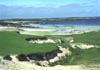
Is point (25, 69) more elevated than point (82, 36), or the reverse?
point (25, 69)

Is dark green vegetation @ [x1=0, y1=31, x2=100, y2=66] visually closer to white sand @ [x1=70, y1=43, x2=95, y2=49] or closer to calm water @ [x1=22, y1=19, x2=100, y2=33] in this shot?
white sand @ [x1=70, y1=43, x2=95, y2=49]

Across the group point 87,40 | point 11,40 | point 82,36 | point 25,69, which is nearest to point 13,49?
point 11,40

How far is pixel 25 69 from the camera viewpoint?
1395 inches

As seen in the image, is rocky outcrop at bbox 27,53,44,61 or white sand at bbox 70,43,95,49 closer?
rocky outcrop at bbox 27,53,44,61

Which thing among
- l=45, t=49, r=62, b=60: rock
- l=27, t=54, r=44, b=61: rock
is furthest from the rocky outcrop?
l=45, t=49, r=62, b=60: rock

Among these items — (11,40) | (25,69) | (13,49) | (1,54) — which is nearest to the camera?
(25,69)

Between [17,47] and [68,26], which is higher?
[17,47]

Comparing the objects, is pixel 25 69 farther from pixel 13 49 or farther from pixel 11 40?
pixel 11 40

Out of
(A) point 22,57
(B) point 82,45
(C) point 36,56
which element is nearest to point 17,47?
(C) point 36,56

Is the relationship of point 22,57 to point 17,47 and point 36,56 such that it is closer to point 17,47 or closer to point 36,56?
point 36,56

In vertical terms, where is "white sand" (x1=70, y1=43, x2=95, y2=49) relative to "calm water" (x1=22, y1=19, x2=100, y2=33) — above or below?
above

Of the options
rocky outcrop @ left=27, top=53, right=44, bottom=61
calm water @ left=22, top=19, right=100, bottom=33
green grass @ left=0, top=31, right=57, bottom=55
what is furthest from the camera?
calm water @ left=22, top=19, right=100, bottom=33

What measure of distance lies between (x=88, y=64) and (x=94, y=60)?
1.95 metres

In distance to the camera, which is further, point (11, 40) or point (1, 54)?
point (11, 40)
